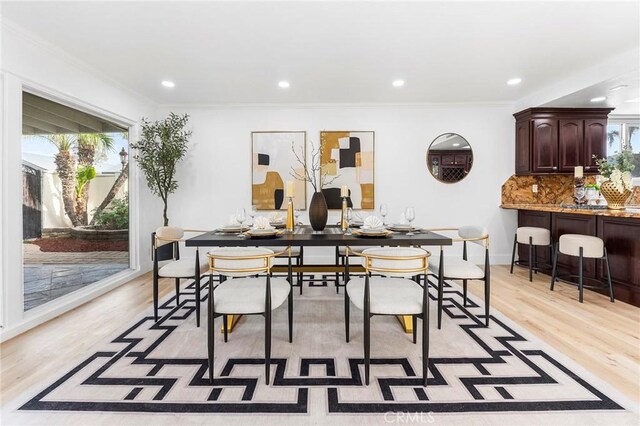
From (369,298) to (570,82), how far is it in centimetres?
422

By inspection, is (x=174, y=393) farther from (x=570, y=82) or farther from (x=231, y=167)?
(x=570, y=82)

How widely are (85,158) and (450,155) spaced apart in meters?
5.20

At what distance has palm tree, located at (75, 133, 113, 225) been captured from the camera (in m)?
3.47

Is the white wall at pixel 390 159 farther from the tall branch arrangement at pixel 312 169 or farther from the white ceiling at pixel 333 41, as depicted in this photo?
the white ceiling at pixel 333 41

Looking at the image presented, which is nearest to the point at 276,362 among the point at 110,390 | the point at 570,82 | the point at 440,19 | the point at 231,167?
the point at 110,390

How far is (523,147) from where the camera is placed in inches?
193

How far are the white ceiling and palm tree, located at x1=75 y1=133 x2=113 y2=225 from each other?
0.83m

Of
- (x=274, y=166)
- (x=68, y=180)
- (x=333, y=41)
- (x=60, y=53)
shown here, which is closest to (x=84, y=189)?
(x=68, y=180)

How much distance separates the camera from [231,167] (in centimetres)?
513

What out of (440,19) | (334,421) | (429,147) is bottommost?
(334,421)

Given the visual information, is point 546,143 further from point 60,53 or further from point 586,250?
point 60,53

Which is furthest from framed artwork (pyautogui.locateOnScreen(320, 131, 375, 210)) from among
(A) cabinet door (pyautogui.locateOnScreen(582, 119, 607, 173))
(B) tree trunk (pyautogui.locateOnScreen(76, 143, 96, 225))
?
(A) cabinet door (pyautogui.locateOnScreen(582, 119, 607, 173))

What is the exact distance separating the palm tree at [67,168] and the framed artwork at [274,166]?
7.78ft

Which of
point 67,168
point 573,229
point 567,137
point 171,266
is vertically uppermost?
point 567,137
